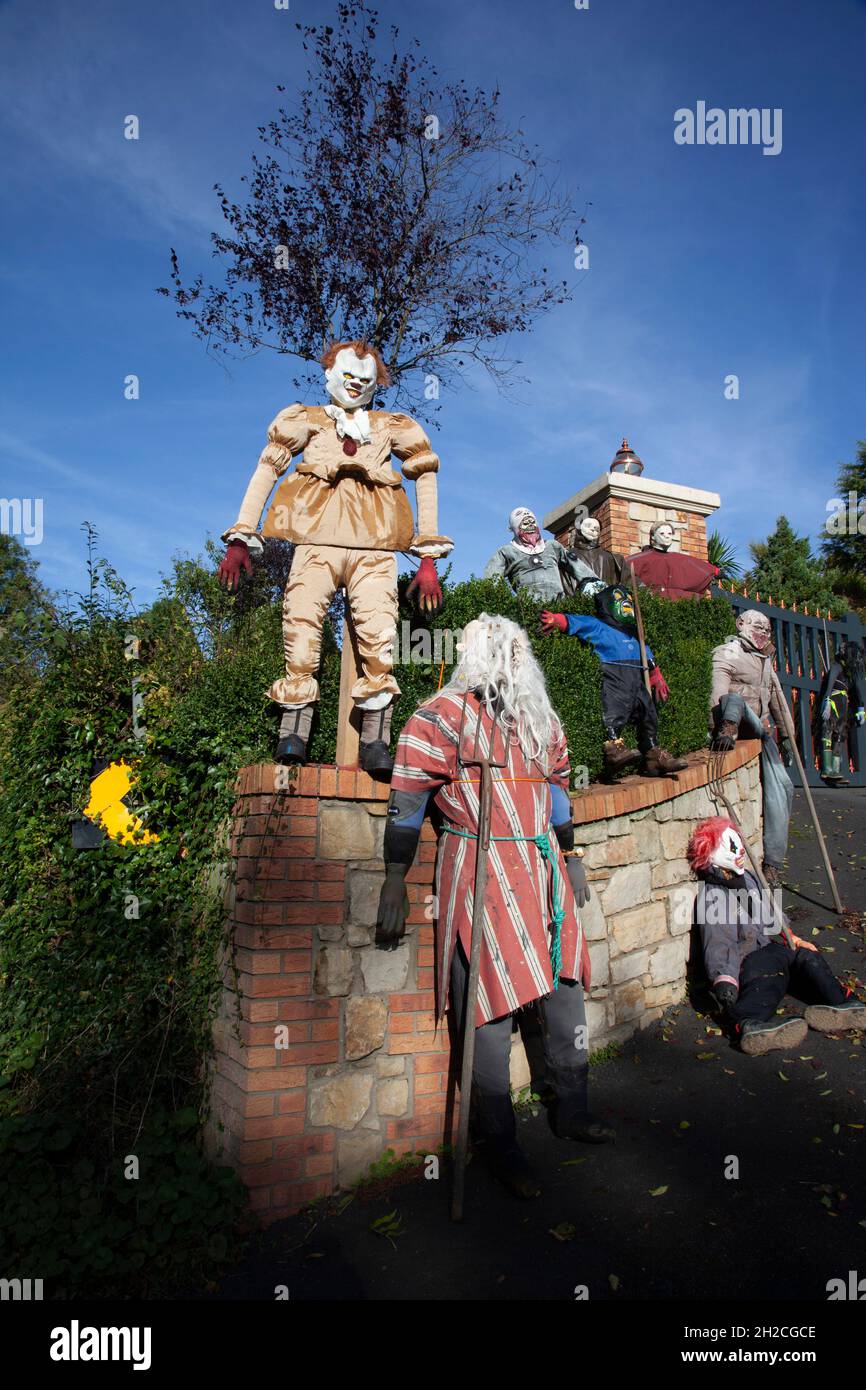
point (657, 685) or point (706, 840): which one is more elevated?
point (657, 685)

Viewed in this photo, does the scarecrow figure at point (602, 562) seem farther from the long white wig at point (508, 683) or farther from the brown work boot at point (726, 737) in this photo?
the long white wig at point (508, 683)

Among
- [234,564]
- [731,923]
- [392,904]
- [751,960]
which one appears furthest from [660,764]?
[234,564]

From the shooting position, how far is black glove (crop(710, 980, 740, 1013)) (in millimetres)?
4188

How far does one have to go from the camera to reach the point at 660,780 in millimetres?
4781

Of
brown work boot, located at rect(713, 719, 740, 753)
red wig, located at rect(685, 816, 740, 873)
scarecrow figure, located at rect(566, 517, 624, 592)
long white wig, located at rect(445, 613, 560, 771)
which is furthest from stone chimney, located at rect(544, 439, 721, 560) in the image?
long white wig, located at rect(445, 613, 560, 771)

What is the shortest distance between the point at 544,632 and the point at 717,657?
198 centimetres

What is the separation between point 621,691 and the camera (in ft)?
16.7

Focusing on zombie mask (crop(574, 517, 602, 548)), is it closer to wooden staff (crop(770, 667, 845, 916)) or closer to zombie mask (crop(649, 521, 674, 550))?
zombie mask (crop(649, 521, 674, 550))

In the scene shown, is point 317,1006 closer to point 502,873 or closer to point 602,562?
point 502,873

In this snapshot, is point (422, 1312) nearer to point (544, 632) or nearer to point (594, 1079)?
point (594, 1079)

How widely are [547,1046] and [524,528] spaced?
376 centimetres

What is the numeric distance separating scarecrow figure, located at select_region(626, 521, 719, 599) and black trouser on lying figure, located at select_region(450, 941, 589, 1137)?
4.57 m

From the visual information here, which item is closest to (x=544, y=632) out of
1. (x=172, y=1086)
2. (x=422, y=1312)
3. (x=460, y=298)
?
(x=172, y=1086)

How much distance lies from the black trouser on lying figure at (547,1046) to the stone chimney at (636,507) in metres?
5.60
